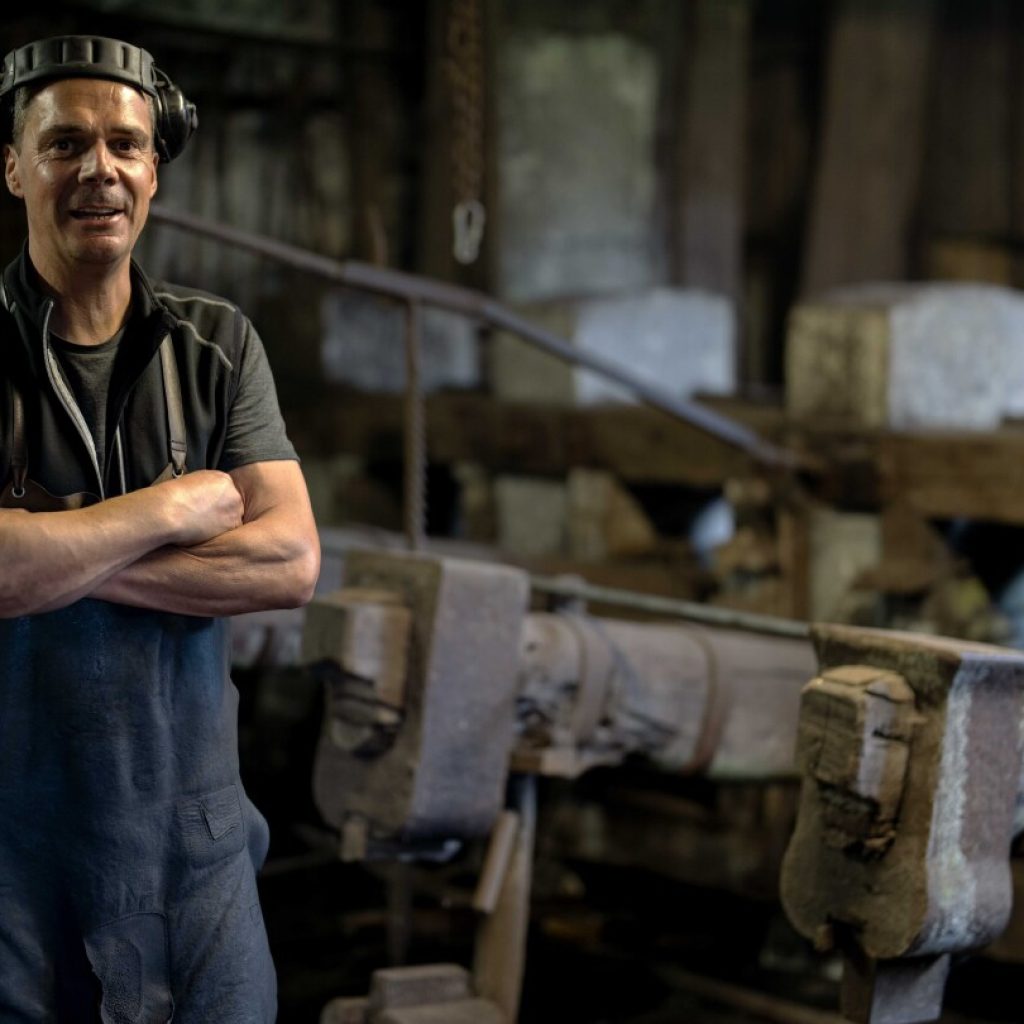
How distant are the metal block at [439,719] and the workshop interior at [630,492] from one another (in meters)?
0.01

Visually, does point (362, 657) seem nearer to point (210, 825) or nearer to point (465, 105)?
point (210, 825)

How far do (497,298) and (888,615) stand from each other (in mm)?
2888

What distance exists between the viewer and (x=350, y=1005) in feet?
13.6

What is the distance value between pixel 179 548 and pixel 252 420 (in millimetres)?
248

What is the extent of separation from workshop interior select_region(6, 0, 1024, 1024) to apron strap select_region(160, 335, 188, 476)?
1.49 meters

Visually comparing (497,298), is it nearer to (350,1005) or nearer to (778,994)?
(778,994)

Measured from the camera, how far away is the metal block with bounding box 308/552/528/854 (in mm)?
4000

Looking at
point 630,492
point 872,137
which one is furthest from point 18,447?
point 872,137

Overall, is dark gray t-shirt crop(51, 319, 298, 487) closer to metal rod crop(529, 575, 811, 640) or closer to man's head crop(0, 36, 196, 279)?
man's head crop(0, 36, 196, 279)

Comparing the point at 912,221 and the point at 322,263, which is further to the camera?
the point at 912,221

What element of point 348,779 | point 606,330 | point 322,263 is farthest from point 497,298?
point 348,779

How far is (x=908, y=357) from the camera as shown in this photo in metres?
7.13

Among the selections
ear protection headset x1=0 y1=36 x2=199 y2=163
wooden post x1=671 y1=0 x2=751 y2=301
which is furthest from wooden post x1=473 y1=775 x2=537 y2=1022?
A: wooden post x1=671 y1=0 x2=751 y2=301

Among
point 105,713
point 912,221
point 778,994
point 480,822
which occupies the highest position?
point 912,221
